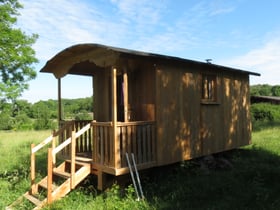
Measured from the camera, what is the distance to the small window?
7371 millimetres

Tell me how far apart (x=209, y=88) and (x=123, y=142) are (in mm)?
3656

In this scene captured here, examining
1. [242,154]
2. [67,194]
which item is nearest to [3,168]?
[67,194]

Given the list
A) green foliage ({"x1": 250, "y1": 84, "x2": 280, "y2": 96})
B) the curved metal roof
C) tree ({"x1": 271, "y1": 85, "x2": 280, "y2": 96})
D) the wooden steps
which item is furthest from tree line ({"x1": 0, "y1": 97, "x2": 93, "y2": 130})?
tree ({"x1": 271, "y1": 85, "x2": 280, "y2": 96})

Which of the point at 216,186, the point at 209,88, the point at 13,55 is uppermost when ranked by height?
the point at 13,55

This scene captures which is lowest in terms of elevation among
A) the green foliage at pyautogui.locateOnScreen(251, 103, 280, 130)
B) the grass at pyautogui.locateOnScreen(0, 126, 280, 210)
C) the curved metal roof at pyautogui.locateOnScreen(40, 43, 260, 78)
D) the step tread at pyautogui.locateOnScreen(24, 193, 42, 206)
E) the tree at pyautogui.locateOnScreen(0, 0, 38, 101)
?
the step tread at pyautogui.locateOnScreen(24, 193, 42, 206)

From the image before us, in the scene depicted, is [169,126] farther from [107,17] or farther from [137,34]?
[137,34]

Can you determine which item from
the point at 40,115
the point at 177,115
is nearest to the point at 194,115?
the point at 177,115

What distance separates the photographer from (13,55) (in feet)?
49.5

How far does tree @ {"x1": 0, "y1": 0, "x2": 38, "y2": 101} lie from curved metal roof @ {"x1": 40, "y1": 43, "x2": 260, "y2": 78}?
9342 millimetres

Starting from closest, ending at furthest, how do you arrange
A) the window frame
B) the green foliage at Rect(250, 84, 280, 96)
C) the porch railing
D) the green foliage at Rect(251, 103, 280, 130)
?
1. the porch railing
2. the window frame
3. the green foliage at Rect(251, 103, 280, 130)
4. the green foliage at Rect(250, 84, 280, 96)

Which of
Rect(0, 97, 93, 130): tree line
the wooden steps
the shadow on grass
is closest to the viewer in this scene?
the shadow on grass

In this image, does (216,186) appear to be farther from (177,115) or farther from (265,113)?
(265,113)

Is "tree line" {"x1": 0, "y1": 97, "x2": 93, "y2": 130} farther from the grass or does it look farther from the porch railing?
the porch railing

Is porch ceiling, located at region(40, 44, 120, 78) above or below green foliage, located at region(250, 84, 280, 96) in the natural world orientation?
below
